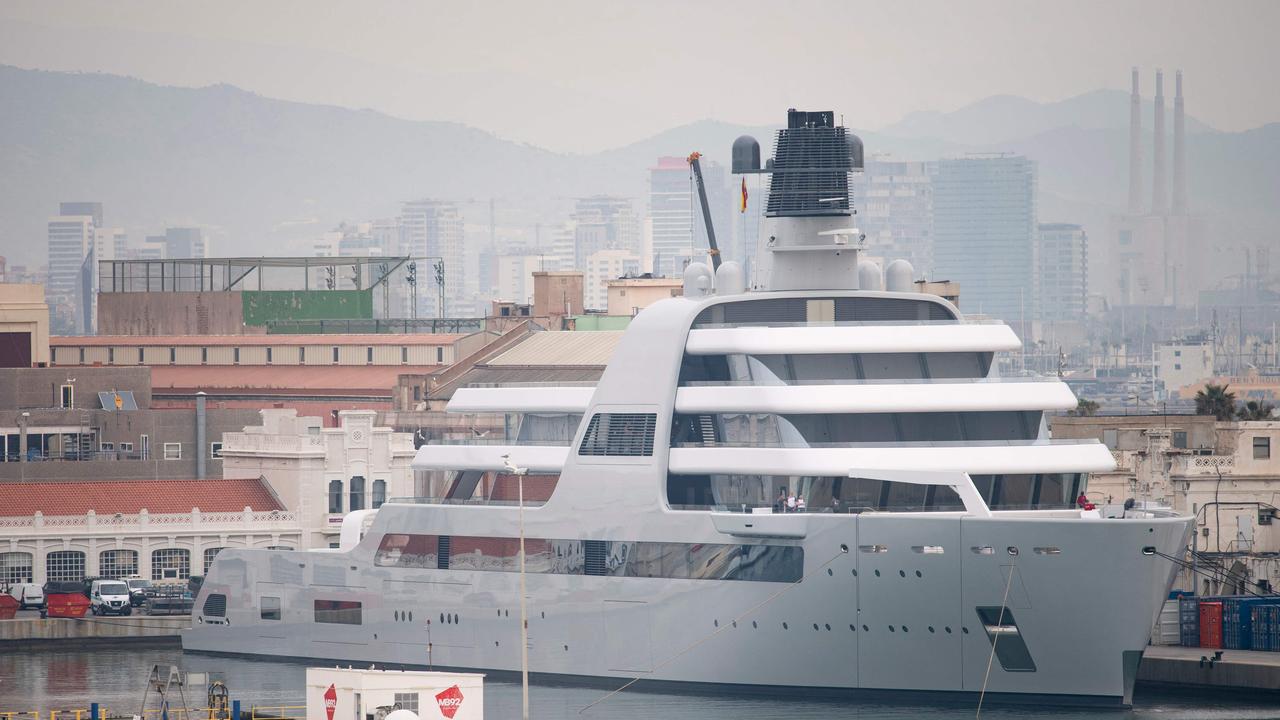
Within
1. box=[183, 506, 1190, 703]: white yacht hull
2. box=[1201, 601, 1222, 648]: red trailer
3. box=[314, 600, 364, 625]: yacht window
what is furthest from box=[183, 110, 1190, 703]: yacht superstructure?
box=[1201, 601, 1222, 648]: red trailer

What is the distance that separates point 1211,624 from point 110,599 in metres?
29.5

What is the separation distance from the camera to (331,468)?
7062cm

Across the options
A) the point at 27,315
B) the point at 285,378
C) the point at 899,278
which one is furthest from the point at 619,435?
the point at 27,315

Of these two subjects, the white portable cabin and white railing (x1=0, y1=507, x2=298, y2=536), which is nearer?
the white portable cabin

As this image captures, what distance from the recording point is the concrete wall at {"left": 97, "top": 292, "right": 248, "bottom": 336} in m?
110

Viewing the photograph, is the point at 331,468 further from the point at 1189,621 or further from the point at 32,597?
the point at 1189,621

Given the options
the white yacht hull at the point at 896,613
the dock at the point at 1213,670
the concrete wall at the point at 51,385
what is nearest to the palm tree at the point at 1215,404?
the dock at the point at 1213,670

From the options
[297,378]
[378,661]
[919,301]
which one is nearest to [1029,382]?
[919,301]

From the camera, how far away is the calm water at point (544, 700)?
4156 centimetres

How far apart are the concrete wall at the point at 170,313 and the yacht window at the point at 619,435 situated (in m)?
64.0

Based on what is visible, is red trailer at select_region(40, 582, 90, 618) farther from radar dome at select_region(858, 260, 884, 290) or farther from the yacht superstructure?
radar dome at select_region(858, 260, 884, 290)

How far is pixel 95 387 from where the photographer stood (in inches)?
3364

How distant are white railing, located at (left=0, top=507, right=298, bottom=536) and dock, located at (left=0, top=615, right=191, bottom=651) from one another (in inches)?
265

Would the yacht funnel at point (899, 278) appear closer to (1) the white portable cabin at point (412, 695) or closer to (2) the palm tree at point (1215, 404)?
(1) the white portable cabin at point (412, 695)
